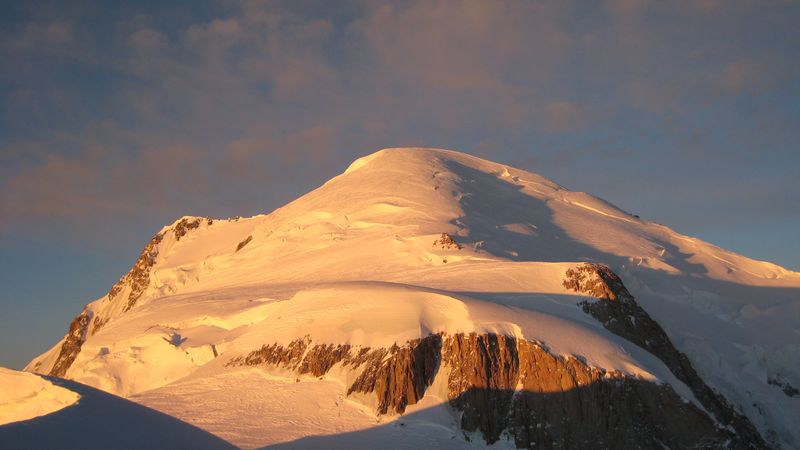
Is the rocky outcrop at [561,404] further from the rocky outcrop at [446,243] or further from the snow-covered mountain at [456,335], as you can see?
the rocky outcrop at [446,243]

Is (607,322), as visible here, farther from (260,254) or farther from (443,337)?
(260,254)

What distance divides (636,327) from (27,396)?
23.5 metres

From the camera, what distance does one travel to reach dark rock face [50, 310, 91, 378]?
63.7 metres

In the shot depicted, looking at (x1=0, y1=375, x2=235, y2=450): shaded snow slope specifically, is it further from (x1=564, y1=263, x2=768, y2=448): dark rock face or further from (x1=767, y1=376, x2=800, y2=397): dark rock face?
(x1=767, y1=376, x2=800, y2=397): dark rock face

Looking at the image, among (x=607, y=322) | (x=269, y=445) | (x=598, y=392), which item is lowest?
(x=269, y=445)

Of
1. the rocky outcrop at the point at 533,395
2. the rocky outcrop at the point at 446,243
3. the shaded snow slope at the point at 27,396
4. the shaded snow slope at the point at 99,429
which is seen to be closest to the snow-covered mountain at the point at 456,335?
the rocky outcrop at the point at 533,395

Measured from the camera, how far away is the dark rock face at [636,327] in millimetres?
31578

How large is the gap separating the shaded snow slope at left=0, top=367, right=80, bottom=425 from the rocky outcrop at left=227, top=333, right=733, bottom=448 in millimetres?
12498

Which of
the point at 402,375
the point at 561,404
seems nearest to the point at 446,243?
the point at 402,375

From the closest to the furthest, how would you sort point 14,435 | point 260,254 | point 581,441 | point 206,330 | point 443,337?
point 14,435 < point 581,441 < point 443,337 < point 206,330 < point 260,254

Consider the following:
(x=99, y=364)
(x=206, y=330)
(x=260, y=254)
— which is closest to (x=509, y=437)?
(x=206, y=330)

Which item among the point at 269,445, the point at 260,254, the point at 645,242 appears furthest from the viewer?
the point at 645,242

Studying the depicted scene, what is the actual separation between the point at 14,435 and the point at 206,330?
25.3 metres

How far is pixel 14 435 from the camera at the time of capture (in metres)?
16.3
